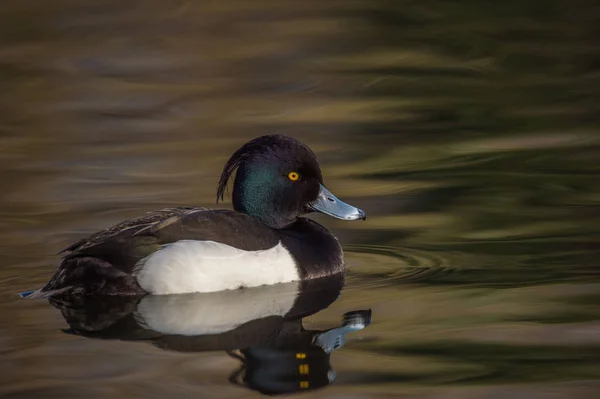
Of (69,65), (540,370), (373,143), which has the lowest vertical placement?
(540,370)

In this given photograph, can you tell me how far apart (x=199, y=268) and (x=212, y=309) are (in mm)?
388

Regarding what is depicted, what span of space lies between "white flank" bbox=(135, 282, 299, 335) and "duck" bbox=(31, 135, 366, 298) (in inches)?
3.3

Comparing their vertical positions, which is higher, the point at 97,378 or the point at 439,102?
the point at 439,102

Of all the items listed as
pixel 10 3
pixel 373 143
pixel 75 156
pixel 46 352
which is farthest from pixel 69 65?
pixel 46 352

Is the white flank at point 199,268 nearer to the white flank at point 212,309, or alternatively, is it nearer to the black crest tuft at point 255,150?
the white flank at point 212,309

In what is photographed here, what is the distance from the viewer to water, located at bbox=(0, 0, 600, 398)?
6988mm

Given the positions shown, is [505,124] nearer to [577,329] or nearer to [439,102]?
[439,102]

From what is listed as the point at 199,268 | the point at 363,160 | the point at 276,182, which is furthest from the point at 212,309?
the point at 363,160

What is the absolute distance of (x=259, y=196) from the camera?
9.03m

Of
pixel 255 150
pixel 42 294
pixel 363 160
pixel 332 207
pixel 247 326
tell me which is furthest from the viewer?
pixel 363 160

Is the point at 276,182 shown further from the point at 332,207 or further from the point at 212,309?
the point at 212,309

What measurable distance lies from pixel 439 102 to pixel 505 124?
1271mm

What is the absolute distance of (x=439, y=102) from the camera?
46.4 ft

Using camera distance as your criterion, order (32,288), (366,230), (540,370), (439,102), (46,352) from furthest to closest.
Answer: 1. (439,102)
2. (366,230)
3. (32,288)
4. (46,352)
5. (540,370)
